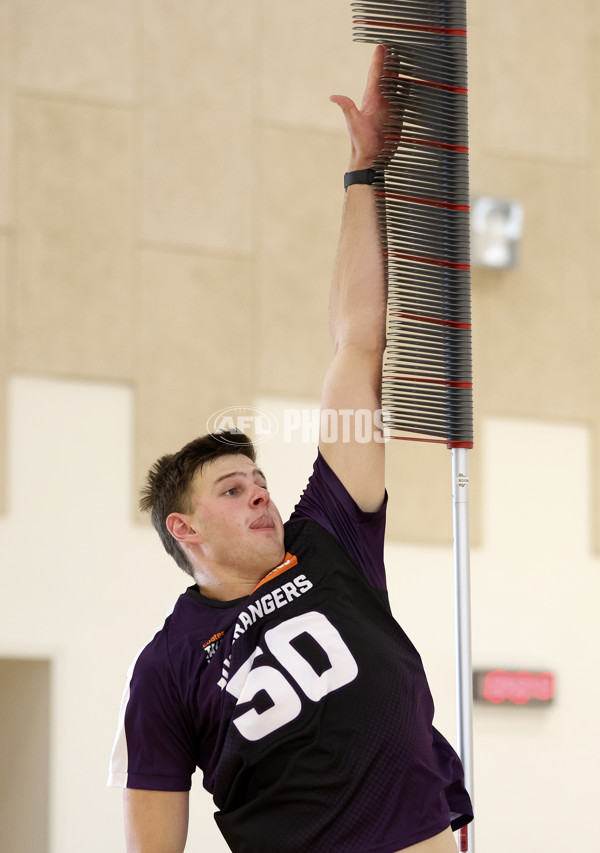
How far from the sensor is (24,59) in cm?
346

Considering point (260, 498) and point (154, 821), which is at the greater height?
point (260, 498)

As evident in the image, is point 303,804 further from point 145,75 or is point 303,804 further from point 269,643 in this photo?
point 145,75

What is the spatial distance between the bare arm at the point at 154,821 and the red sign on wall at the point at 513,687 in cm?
206

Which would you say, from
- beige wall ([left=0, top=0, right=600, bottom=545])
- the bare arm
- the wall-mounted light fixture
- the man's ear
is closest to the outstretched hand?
the man's ear

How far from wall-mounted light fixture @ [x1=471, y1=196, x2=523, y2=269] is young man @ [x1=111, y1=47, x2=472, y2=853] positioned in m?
2.09

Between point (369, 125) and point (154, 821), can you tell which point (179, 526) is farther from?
point (369, 125)

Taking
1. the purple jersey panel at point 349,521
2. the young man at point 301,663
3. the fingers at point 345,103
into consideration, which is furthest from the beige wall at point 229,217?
the fingers at point 345,103

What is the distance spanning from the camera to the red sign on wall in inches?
148

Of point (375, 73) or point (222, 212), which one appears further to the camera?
point (222, 212)

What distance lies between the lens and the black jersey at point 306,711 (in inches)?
65.6

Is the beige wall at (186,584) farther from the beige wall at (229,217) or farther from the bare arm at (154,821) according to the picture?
the bare arm at (154,821)

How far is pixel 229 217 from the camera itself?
144 inches

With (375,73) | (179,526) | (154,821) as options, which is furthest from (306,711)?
(375,73)

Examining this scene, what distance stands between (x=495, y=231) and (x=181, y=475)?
229 centimetres
